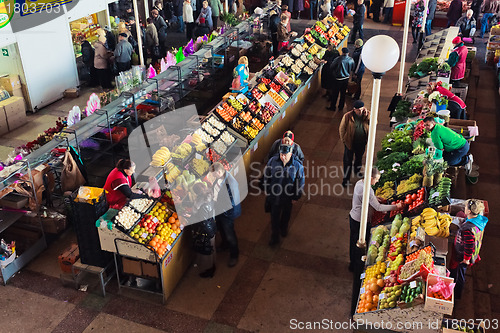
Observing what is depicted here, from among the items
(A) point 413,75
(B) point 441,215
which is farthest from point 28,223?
(A) point 413,75

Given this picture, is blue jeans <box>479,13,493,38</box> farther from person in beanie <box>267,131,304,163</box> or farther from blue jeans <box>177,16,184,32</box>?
person in beanie <box>267,131,304,163</box>

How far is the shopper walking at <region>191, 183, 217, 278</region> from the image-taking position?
7348 mm

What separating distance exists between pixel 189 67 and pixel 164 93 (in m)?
0.98

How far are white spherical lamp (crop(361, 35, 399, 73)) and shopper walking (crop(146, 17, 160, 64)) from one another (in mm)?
11295

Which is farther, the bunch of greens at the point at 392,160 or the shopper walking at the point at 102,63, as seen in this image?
the shopper walking at the point at 102,63

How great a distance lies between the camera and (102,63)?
14461mm

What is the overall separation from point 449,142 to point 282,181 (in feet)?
11.0

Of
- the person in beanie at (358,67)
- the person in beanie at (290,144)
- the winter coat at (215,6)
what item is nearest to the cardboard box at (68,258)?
the person in beanie at (290,144)

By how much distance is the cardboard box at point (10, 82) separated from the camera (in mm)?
12633

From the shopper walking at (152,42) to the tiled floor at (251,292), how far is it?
812 cm

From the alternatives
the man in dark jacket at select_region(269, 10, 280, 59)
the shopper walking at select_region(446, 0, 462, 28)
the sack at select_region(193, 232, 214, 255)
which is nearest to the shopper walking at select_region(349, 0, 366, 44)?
the man in dark jacket at select_region(269, 10, 280, 59)

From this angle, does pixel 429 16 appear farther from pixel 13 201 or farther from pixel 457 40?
pixel 13 201

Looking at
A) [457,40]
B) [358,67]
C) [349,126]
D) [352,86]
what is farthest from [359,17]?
[349,126]

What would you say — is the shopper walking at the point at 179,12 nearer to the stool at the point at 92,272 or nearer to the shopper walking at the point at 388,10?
the shopper walking at the point at 388,10
